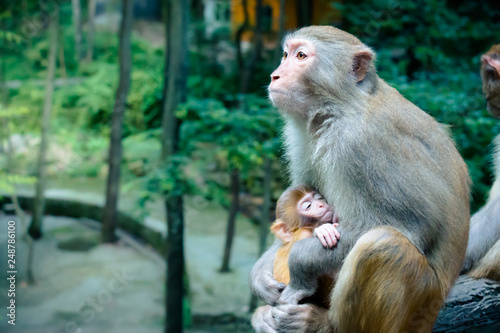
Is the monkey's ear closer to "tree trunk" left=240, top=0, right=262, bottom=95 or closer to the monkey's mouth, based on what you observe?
the monkey's mouth

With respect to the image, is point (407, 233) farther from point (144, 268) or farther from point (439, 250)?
point (144, 268)

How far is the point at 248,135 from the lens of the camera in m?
5.35

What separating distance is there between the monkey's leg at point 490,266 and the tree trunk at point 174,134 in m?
3.50

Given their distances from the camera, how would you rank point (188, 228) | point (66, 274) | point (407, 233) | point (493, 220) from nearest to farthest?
point (407, 233) → point (493, 220) → point (66, 274) → point (188, 228)

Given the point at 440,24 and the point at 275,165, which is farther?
the point at 275,165

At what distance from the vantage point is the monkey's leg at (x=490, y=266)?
331 centimetres

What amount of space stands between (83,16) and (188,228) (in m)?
3.32

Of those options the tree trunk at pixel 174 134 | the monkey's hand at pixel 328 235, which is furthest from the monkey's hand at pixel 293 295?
the tree trunk at pixel 174 134

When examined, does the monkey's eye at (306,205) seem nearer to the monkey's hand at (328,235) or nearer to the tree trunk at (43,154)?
the monkey's hand at (328,235)

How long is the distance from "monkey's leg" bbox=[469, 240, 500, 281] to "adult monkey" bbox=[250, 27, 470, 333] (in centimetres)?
91

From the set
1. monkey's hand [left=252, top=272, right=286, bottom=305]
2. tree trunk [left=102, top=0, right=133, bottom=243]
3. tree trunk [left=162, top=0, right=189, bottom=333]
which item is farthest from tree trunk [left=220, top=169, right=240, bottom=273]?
monkey's hand [left=252, top=272, right=286, bottom=305]

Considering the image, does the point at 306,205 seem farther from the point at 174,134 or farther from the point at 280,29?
the point at 280,29

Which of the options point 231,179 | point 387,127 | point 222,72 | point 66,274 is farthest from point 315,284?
point 222,72

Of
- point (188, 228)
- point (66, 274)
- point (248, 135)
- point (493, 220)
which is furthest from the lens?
point (188, 228)
